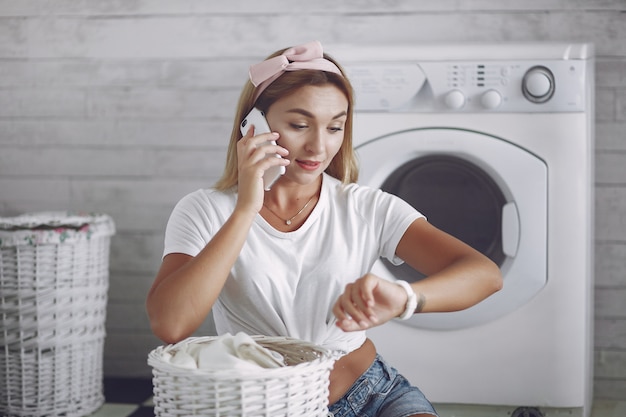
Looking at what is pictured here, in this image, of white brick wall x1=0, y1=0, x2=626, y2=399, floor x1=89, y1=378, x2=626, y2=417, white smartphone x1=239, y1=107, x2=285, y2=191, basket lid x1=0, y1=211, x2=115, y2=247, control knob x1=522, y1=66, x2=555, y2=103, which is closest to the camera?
white smartphone x1=239, y1=107, x2=285, y2=191

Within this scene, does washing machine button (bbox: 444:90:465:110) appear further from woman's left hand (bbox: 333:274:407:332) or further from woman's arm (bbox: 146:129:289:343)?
woman's left hand (bbox: 333:274:407:332)

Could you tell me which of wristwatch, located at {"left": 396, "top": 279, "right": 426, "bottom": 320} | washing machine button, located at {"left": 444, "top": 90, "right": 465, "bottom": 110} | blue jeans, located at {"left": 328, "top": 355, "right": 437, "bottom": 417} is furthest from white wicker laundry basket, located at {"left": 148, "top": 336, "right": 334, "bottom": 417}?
washing machine button, located at {"left": 444, "top": 90, "right": 465, "bottom": 110}

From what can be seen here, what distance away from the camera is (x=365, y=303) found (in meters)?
1.03

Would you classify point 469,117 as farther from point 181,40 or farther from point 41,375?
point 41,375

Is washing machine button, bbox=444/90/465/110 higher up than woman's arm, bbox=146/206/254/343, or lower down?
higher up

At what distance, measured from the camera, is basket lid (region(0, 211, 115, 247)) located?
7.08 ft

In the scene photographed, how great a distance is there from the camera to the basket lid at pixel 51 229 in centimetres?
216

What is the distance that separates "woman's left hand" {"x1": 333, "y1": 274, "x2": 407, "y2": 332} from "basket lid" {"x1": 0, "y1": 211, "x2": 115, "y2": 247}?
1342 mm

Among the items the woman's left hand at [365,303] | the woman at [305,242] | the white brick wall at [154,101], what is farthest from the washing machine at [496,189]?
the woman's left hand at [365,303]

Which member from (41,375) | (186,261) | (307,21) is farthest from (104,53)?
(186,261)

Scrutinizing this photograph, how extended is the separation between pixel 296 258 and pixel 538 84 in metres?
0.94

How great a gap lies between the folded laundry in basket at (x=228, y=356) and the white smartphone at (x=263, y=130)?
13.3 inches

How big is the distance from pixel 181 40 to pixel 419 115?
3.13 ft

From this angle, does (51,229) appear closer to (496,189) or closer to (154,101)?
(154,101)
